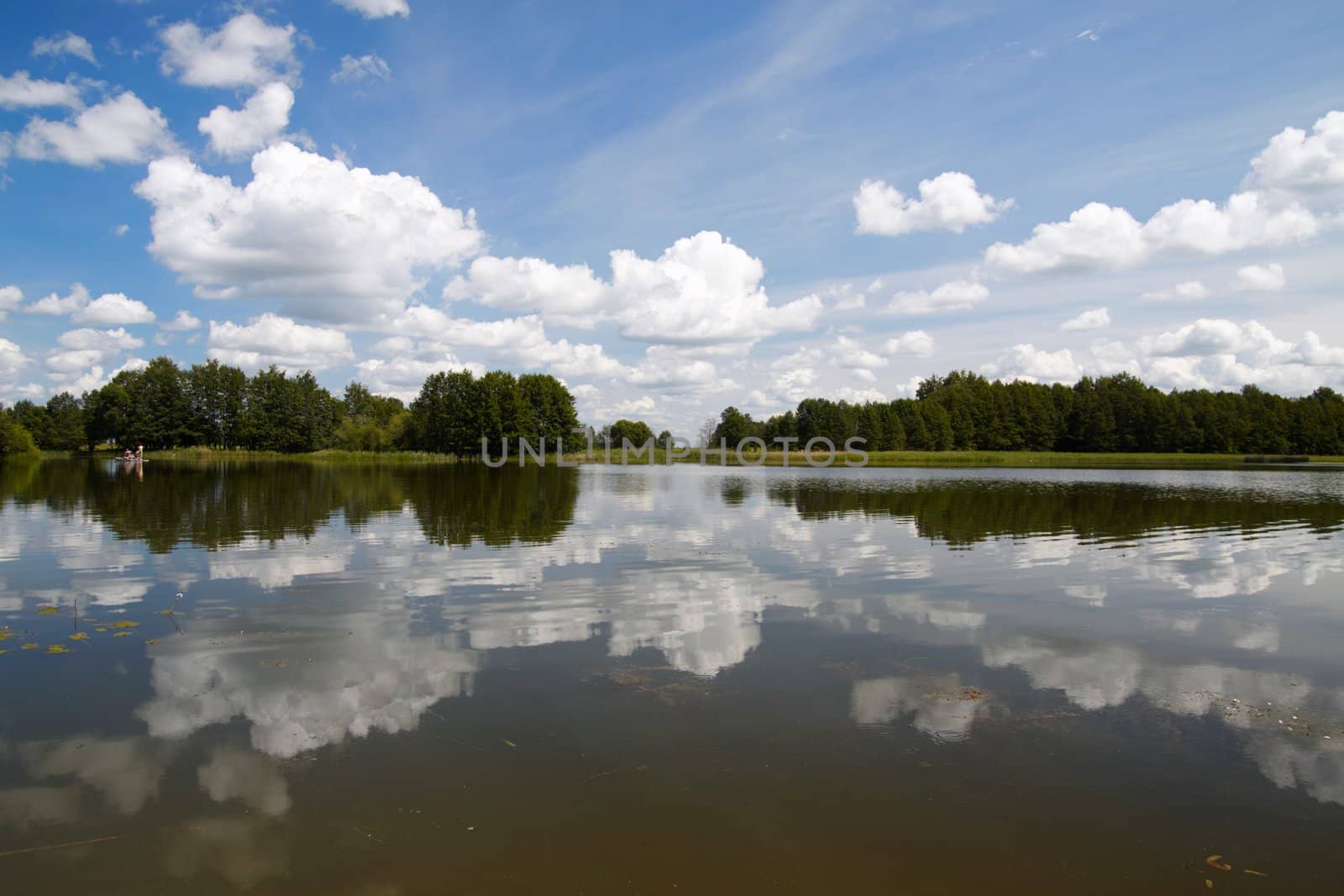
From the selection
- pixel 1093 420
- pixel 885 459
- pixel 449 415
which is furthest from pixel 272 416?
pixel 1093 420

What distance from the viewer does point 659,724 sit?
698 centimetres

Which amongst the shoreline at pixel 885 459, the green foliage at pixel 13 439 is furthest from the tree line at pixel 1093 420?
the green foliage at pixel 13 439

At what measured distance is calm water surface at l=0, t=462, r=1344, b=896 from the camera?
192 inches

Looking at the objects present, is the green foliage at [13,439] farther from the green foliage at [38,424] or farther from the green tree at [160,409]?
the green foliage at [38,424]

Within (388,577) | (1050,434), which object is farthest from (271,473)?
(1050,434)

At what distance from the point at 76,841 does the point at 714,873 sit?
4.22 meters

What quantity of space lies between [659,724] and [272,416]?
105934 mm

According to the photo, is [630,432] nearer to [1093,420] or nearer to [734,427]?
[734,427]

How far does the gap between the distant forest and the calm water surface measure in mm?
88583

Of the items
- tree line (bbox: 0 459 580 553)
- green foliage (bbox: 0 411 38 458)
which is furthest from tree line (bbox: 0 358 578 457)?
tree line (bbox: 0 459 580 553)

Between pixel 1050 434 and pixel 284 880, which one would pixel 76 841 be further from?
pixel 1050 434

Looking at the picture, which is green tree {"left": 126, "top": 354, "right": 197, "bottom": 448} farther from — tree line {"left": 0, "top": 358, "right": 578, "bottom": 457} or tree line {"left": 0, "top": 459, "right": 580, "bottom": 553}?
tree line {"left": 0, "top": 459, "right": 580, "bottom": 553}

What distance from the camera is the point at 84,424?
103 meters

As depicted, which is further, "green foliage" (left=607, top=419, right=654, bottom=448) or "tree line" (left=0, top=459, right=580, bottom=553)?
"green foliage" (left=607, top=419, right=654, bottom=448)
